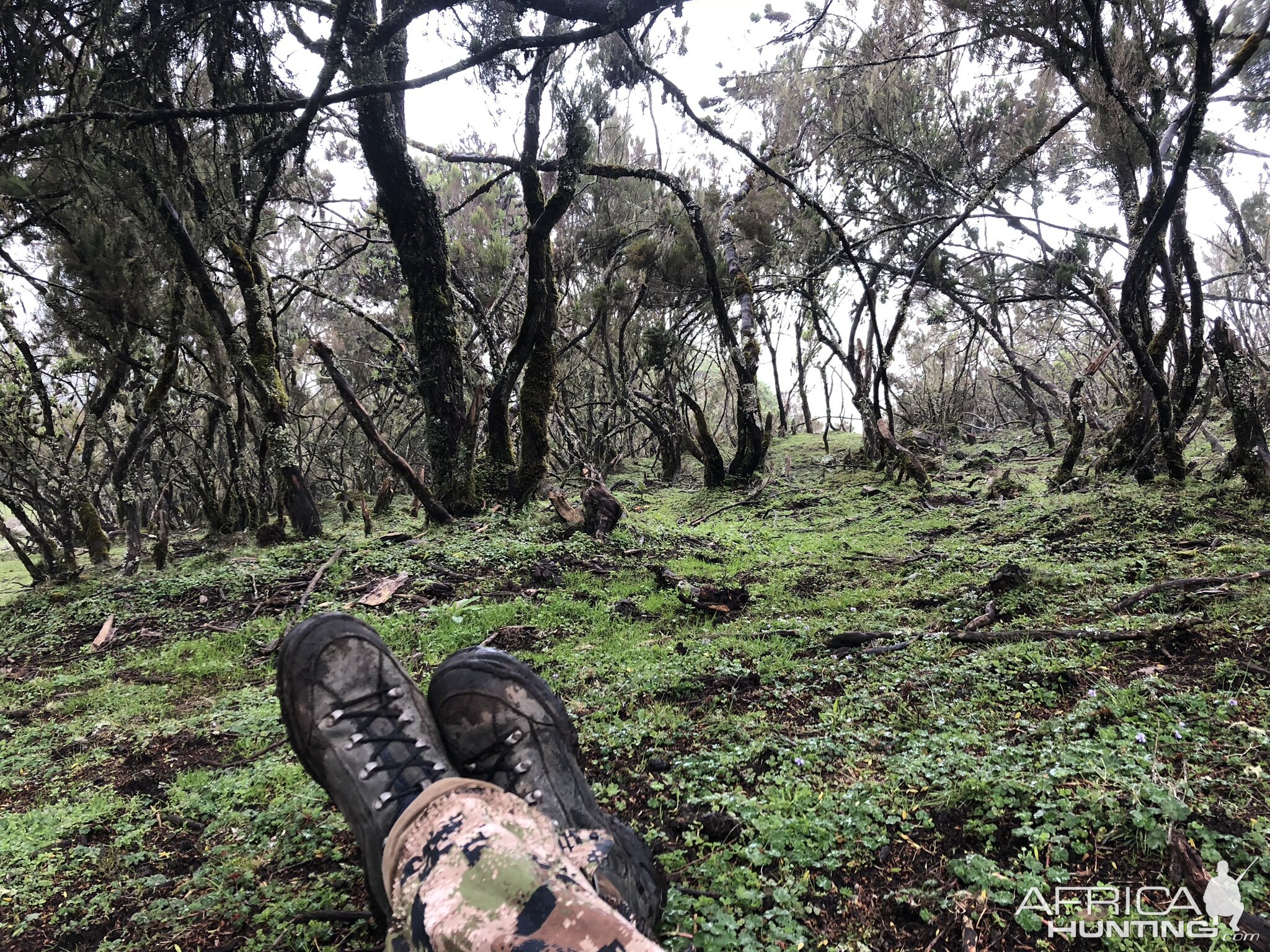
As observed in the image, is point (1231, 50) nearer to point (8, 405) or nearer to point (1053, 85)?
point (1053, 85)

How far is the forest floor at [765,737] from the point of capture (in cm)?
153

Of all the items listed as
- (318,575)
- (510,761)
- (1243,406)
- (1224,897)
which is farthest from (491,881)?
(1243,406)

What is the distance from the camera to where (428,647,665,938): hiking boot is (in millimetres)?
1773

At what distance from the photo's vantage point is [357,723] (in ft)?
6.36

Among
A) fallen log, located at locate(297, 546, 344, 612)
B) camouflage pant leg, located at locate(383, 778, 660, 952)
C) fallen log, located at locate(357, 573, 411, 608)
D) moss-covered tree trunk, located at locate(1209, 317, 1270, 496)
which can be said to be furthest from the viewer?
fallen log, located at locate(297, 546, 344, 612)

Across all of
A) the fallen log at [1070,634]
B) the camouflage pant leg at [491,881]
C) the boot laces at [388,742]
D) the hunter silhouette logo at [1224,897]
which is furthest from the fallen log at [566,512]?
the hunter silhouette logo at [1224,897]

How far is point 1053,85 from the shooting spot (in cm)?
860

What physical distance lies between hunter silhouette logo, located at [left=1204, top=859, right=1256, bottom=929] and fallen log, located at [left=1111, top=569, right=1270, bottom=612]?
188 cm

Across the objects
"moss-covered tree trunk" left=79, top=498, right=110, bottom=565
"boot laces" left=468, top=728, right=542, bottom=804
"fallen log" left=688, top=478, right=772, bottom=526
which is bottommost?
"boot laces" left=468, top=728, right=542, bottom=804

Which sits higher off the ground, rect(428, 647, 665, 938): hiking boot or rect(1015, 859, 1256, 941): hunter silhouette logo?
rect(428, 647, 665, 938): hiking boot

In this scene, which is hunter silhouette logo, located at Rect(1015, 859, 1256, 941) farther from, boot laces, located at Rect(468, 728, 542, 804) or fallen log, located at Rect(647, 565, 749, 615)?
fallen log, located at Rect(647, 565, 749, 615)

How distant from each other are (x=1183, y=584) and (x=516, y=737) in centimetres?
312

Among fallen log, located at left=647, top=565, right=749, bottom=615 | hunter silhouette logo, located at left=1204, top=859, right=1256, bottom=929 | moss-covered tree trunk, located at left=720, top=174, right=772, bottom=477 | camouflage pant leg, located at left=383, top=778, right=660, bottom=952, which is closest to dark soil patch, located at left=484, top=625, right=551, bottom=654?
fallen log, located at left=647, top=565, right=749, bottom=615

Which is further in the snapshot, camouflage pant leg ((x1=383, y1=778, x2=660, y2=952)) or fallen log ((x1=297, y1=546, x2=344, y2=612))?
fallen log ((x1=297, y1=546, x2=344, y2=612))
